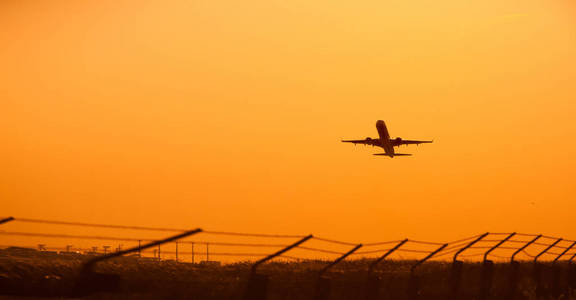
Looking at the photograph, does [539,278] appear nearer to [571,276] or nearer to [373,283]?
[571,276]

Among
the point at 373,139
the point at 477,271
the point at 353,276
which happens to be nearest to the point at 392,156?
the point at 373,139

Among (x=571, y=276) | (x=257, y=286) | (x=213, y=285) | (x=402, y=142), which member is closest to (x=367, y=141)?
(x=402, y=142)

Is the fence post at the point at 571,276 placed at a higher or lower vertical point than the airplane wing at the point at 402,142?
lower

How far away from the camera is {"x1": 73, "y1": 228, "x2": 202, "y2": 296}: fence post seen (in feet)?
56.0

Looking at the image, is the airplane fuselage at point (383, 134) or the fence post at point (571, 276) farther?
the airplane fuselage at point (383, 134)

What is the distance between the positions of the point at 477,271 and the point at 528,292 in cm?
323

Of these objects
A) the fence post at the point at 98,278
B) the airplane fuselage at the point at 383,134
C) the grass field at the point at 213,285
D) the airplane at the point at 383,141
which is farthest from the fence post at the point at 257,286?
the airplane fuselage at the point at 383,134

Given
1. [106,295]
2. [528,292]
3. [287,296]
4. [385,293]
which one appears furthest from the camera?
[528,292]

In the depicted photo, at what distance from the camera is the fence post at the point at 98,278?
17.1m

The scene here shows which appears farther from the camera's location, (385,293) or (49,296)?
(385,293)

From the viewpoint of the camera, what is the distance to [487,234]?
3141 centimetres

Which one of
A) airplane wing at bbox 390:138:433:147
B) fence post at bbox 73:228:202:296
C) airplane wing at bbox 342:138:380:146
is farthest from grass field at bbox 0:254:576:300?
airplane wing at bbox 390:138:433:147

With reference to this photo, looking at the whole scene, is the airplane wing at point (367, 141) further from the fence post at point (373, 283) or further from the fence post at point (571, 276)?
the fence post at point (373, 283)

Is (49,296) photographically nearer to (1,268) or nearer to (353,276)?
(1,268)
